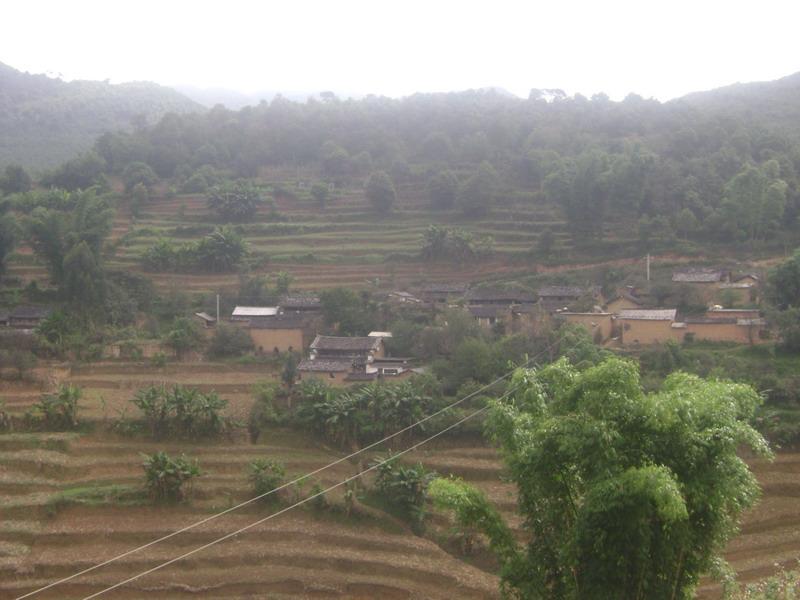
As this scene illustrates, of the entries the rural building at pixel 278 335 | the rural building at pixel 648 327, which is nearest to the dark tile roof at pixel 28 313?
the rural building at pixel 278 335

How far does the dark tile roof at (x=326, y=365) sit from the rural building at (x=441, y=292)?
19.0 feet

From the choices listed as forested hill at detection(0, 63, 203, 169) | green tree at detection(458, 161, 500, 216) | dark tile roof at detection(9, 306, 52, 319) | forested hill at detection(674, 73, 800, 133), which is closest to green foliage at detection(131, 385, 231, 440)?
dark tile roof at detection(9, 306, 52, 319)

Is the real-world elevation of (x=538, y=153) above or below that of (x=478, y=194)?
above

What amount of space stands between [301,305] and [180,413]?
7.48 meters

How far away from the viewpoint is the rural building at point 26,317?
73.7ft

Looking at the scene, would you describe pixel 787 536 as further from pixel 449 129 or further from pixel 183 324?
pixel 449 129

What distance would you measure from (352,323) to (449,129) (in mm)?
20975

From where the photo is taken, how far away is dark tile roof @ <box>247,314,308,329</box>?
21641 mm

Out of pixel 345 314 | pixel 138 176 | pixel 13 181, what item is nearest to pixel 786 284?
pixel 345 314

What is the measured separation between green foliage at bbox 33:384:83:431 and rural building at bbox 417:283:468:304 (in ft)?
36.7

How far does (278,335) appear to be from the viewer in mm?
21703

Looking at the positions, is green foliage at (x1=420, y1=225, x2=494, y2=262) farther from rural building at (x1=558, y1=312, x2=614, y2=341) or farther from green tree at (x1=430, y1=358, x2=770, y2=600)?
green tree at (x1=430, y1=358, x2=770, y2=600)

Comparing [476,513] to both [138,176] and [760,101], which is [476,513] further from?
[760,101]

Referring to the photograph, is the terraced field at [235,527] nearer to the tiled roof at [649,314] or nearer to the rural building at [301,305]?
the tiled roof at [649,314]
